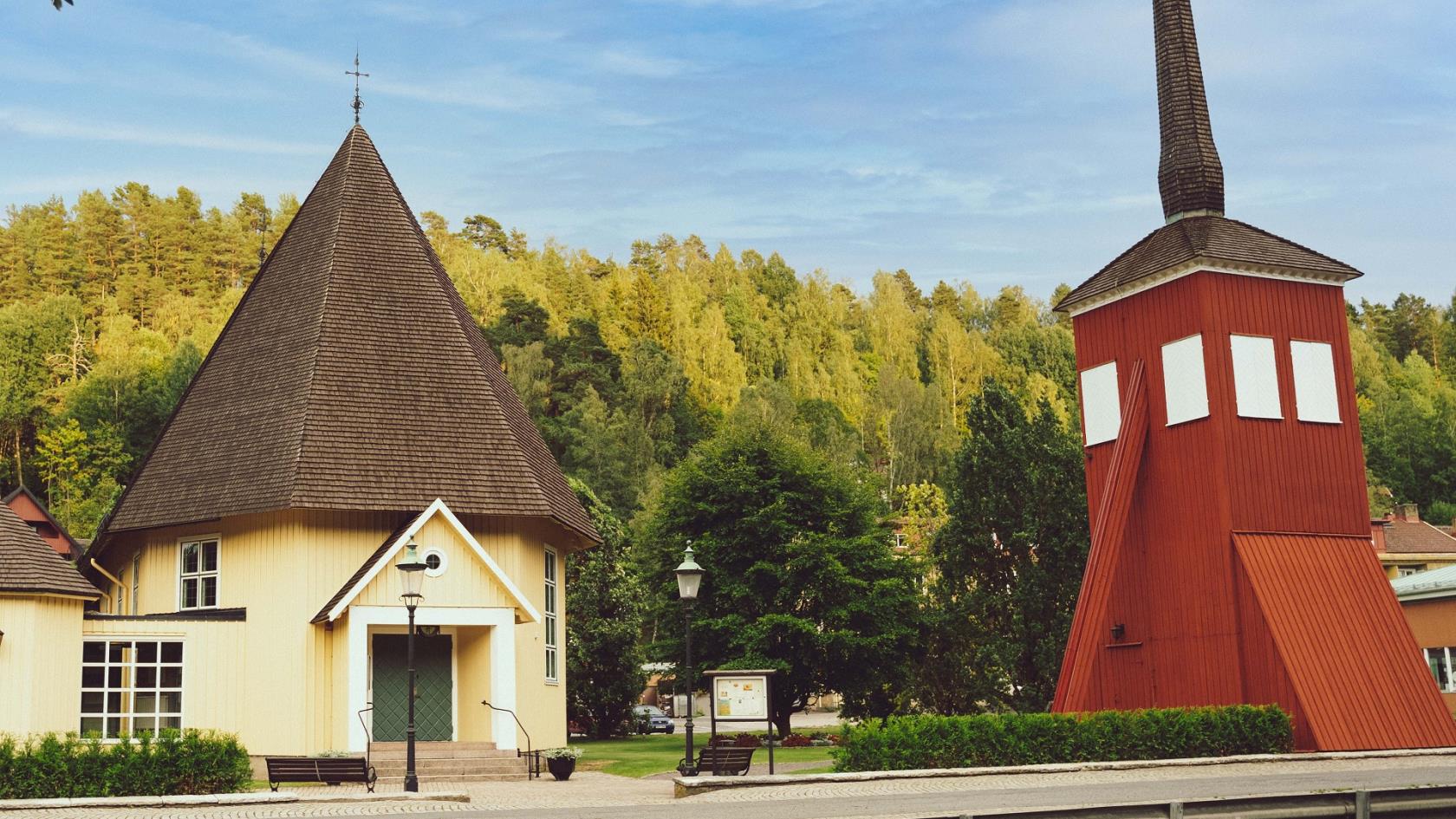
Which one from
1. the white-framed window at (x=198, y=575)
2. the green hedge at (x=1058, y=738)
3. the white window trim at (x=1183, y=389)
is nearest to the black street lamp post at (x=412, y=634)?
the white-framed window at (x=198, y=575)

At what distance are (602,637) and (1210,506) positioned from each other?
23.6 m

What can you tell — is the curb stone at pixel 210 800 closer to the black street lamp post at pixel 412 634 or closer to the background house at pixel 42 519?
the black street lamp post at pixel 412 634

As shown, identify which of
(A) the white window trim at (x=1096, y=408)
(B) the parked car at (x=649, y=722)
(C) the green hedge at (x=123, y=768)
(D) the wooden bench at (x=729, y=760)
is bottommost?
(B) the parked car at (x=649, y=722)

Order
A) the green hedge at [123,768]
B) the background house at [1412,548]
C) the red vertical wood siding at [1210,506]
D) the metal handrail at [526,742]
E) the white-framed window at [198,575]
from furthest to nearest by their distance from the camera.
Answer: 1. the background house at [1412,548]
2. the white-framed window at [198,575]
3. the red vertical wood siding at [1210,506]
4. the metal handrail at [526,742]
5. the green hedge at [123,768]

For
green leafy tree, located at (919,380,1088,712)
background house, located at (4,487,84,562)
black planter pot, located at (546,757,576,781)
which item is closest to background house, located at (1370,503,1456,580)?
green leafy tree, located at (919,380,1088,712)

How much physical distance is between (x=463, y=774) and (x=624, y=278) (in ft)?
276

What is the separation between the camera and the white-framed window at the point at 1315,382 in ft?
87.9

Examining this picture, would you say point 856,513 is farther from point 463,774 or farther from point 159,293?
point 159,293

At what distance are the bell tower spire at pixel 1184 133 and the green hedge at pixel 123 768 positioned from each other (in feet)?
68.4

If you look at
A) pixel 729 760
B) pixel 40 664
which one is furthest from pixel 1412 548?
pixel 40 664

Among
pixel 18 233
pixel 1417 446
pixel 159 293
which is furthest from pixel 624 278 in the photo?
pixel 1417 446

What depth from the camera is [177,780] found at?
1853 centimetres

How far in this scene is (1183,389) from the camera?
2656 cm

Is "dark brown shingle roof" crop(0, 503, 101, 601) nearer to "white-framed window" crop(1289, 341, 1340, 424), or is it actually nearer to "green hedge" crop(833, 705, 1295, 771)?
"green hedge" crop(833, 705, 1295, 771)
